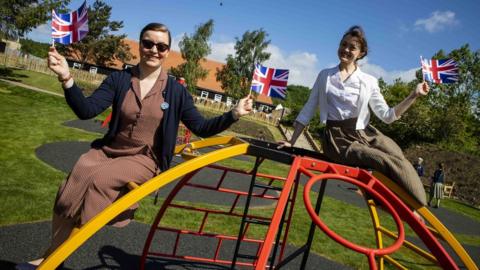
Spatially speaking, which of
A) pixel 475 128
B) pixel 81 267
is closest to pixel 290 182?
pixel 81 267

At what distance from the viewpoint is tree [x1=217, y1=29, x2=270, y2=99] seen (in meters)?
38.6

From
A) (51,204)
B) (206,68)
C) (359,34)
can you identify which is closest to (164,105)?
(359,34)

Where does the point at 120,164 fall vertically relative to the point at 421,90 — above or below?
below

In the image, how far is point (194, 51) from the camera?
34719mm

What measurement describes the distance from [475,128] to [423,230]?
39302 mm

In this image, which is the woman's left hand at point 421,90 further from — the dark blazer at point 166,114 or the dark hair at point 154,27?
the dark hair at point 154,27

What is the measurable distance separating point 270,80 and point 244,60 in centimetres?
3641

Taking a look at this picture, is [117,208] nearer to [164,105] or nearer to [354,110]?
[164,105]

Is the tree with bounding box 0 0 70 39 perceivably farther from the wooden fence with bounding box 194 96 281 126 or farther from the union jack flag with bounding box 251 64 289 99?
the union jack flag with bounding box 251 64 289 99

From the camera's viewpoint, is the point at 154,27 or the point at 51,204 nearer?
the point at 154,27

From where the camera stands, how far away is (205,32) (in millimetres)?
35062

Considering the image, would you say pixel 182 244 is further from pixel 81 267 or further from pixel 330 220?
pixel 330 220

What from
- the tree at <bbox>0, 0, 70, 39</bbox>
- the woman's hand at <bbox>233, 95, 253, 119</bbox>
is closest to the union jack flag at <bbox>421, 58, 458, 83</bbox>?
the woman's hand at <bbox>233, 95, 253, 119</bbox>

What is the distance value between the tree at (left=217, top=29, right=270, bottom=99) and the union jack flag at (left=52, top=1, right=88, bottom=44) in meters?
35.4
